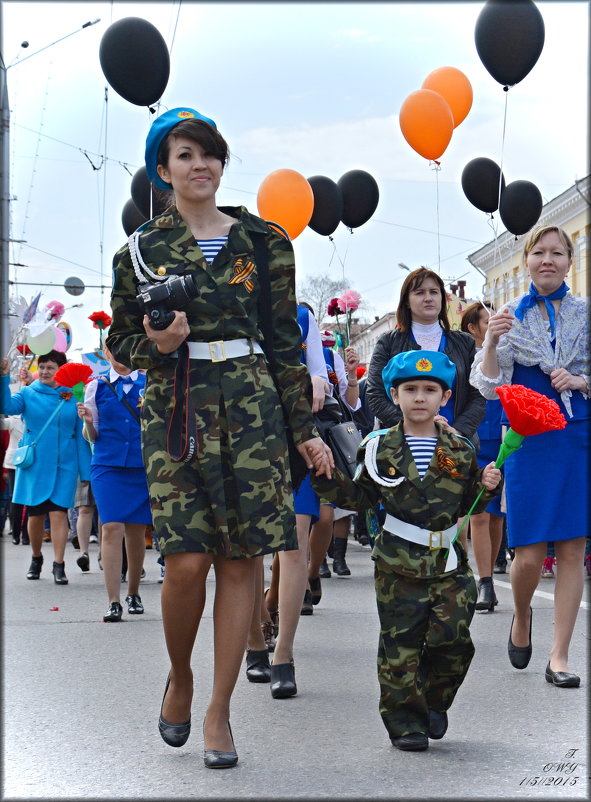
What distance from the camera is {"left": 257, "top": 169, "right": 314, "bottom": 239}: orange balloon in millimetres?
9172

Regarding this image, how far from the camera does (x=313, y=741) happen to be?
4418 millimetres

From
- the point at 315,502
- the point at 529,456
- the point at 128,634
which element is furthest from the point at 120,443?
the point at 529,456

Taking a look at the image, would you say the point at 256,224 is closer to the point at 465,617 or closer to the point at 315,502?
the point at 465,617

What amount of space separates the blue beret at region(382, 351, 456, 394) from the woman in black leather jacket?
4.95 ft

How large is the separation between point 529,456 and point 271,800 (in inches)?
99.2

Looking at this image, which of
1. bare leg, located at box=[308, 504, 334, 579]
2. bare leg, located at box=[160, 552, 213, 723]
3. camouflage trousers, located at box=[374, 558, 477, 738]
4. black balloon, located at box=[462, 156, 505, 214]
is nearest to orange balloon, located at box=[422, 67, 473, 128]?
black balloon, located at box=[462, 156, 505, 214]

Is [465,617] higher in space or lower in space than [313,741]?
higher

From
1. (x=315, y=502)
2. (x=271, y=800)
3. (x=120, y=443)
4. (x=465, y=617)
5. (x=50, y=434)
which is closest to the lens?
(x=271, y=800)

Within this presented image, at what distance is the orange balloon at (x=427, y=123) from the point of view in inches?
363

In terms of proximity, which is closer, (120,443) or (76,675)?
(76,675)

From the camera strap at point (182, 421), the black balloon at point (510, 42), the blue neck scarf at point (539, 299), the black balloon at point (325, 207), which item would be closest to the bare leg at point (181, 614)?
the camera strap at point (182, 421)

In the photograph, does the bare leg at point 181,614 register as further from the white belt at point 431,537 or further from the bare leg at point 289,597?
the bare leg at point 289,597

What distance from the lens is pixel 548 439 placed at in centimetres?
563

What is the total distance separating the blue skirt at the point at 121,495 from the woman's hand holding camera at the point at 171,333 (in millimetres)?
4489
